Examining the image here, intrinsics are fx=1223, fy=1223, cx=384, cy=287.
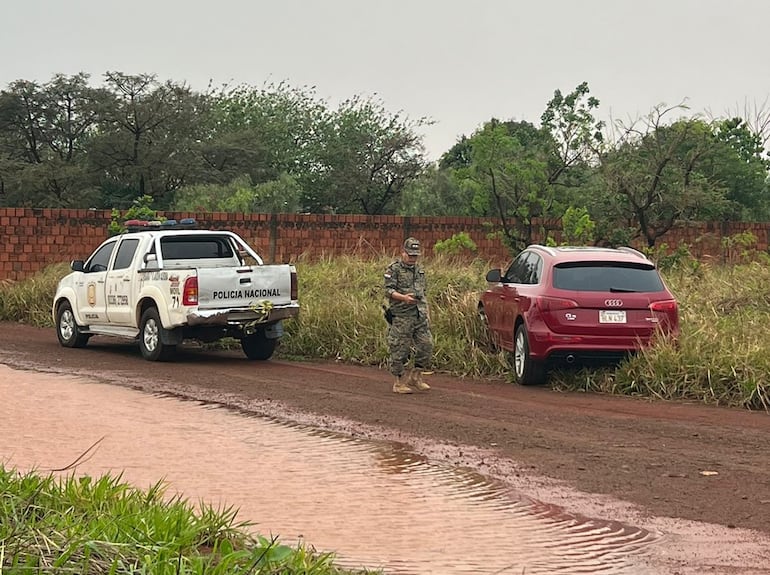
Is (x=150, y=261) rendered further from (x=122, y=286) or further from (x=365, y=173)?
(x=365, y=173)

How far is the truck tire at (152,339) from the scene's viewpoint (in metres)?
17.1

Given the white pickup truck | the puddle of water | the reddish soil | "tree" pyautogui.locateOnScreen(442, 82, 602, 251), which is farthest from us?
"tree" pyautogui.locateOnScreen(442, 82, 602, 251)

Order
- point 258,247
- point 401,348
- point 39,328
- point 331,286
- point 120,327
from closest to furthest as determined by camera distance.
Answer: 1. point 401,348
2. point 120,327
3. point 331,286
4. point 39,328
5. point 258,247

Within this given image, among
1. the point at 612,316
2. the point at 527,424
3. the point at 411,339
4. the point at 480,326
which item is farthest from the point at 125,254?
the point at 527,424

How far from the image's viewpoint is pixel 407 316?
556 inches

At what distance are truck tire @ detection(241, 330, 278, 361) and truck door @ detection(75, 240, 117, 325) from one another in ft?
7.70

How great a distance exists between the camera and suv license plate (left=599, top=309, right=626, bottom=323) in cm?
1416

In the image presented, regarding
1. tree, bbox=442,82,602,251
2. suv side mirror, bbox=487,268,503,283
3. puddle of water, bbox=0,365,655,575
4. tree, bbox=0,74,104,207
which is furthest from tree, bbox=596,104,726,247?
tree, bbox=0,74,104,207

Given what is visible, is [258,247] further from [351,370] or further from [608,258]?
[608,258]

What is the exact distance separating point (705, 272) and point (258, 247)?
1001 centimetres

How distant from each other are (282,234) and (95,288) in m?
8.88

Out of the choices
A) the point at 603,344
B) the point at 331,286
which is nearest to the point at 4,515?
the point at 603,344

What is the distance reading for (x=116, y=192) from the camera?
39812mm

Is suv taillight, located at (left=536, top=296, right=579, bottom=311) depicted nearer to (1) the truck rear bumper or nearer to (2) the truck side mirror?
(1) the truck rear bumper
